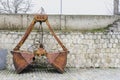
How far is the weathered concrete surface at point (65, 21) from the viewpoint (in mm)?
14273

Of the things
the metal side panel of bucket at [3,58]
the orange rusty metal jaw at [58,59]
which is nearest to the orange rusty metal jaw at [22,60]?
the orange rusty metal jaw at [58,59]

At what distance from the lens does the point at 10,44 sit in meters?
13.7

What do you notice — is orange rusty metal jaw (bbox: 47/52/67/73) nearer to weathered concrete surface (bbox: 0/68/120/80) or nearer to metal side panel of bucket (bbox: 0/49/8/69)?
weathered concrete surface (bbox: 0/68/120/80)

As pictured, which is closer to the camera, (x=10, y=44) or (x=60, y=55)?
(x=60, y=55)

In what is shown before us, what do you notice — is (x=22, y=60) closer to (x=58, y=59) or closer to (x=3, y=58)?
(x=58, y=59)

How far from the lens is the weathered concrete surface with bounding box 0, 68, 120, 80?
11148 millimetres

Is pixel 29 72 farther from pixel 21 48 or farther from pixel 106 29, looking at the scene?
pixel 106 29

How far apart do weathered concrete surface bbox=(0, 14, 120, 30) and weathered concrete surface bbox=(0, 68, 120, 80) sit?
88.8 inches

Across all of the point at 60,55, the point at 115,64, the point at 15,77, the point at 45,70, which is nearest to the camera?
the point at 15,77

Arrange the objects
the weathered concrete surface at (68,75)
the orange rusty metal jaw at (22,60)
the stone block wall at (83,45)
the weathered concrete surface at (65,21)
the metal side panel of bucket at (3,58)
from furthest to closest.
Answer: the weathered concrete surface at (65,21), the stone block wall at (83,45), the metal side panel of bucket at (3,58), the orange rusty metal jaw at (22,60), the weathered concrete surface at (68,75)

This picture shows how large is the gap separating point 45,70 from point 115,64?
122 inches

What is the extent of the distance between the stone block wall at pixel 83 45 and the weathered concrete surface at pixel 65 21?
670 mm

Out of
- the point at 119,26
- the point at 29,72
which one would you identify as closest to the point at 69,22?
the point at 119,26

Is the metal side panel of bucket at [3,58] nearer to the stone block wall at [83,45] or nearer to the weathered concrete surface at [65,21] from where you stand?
the stone block wall at [83,45]
